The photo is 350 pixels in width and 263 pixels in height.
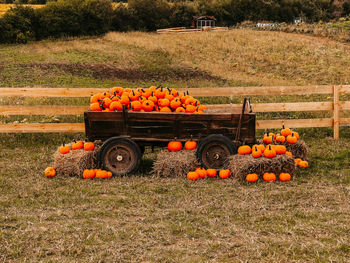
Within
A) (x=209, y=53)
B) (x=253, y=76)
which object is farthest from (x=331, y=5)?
(x=253, y=76)

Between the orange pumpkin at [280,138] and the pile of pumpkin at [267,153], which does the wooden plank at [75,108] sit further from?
the pile of pumpkin at [267,153]

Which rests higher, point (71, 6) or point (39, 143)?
point (71, 6)

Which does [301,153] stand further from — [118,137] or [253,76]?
[253,76]

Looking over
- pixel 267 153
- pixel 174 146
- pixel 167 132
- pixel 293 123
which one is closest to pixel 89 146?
pixel 167 132

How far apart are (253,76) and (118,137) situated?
1653 cm

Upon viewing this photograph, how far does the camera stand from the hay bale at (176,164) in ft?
22.5

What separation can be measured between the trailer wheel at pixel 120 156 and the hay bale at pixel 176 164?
391 millimetres

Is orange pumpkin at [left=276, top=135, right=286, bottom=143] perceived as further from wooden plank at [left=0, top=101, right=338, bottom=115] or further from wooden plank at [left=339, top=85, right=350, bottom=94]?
wooden plank at [left=339, top=85, right=350, bottom=94]

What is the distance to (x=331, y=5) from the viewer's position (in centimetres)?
5775

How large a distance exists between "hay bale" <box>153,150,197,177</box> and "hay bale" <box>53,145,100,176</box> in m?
1.14

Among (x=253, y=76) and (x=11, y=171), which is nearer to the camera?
(x=11, y=171)

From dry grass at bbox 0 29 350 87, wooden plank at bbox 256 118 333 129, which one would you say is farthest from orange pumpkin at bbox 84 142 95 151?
dry grass at bbox 0 29 350 87

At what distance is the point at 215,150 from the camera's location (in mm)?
6977

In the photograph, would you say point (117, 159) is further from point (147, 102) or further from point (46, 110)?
point (46, 110)
